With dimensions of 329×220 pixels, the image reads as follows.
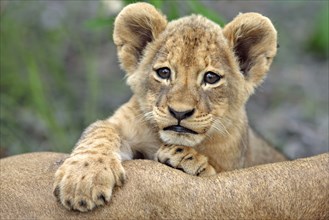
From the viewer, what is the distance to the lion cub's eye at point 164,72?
4286 mm

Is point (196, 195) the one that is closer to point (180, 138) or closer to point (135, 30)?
point (180, 138)

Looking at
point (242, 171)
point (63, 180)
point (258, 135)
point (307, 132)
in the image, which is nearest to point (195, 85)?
point (242, 171)

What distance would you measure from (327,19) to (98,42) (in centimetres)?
249

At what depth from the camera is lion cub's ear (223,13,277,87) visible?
4508 mm

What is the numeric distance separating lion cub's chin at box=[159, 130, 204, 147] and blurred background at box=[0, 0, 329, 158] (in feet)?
5.63

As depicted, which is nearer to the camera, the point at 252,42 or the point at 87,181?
the point at 87,181

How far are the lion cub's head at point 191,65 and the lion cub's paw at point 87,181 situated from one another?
0.40 meters

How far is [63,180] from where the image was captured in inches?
149

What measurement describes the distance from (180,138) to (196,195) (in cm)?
35

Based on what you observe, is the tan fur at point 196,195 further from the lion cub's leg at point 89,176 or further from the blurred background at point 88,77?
the blurred background at point 88,77

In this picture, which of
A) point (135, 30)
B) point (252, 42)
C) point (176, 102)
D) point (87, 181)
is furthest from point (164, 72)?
point (87, 181)

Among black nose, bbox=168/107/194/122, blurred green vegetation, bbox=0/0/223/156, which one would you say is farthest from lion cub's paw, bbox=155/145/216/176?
blurred green vegetation, bbox=0/0/223/156

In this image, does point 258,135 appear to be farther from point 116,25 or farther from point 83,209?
point 83,209

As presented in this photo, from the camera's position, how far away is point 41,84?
23.5ft
